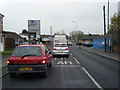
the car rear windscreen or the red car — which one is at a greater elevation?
the car rear windscreen

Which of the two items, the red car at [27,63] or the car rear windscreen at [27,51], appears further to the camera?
the car rear windscreen at [27,51]

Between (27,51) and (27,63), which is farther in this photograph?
(27,51)

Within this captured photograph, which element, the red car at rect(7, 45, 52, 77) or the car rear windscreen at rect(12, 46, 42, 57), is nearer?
the red car at rect(7, 45, 52, 77)

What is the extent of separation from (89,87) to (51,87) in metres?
1.38

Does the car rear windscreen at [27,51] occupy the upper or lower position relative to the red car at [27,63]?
upper

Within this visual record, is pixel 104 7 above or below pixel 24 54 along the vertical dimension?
above

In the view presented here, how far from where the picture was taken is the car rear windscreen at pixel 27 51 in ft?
31.0

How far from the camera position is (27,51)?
31.5ft

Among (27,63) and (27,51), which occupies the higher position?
(27,51)

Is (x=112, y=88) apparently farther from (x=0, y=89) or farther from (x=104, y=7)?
(x=104, y=7)

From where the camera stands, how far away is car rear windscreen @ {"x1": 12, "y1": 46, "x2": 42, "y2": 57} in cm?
943

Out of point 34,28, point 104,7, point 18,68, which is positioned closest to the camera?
point 18,68

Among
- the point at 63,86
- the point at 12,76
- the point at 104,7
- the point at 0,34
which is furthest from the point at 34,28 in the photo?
the point at 63,86

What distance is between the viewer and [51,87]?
A: 7.57 meters
